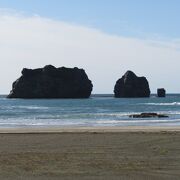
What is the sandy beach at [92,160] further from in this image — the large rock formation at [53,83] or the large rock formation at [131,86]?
the large rock formation at [131,86]

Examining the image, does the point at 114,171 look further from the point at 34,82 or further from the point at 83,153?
the point at 34,82

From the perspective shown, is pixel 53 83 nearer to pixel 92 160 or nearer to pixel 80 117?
pixel 80 117

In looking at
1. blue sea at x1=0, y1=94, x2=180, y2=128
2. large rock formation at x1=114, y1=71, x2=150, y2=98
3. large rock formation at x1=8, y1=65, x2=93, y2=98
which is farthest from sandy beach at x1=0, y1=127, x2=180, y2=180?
large rock formation at x1=114, y1=71, x2=150, y2=98

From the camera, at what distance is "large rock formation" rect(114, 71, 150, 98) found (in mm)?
179375

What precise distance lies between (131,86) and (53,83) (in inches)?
1190

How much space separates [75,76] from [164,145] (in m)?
149

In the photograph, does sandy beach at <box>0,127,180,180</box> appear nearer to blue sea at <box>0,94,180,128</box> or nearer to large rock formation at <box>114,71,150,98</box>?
blue sea at <box>0,94,180,128</box>

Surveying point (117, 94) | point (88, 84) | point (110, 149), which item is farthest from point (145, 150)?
point (117, 94)

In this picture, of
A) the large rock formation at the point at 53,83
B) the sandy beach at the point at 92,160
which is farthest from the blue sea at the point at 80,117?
the large rock formation at the point at 53,83

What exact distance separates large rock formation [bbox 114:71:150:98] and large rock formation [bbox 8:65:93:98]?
17065 mm

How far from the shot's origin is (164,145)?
17.7 m

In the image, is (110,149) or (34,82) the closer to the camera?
(110,149)

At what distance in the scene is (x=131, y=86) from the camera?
180000 mm

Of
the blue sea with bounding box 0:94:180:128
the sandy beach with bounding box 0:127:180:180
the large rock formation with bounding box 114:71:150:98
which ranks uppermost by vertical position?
the large rock formation with bounding box 114:71:150:98
